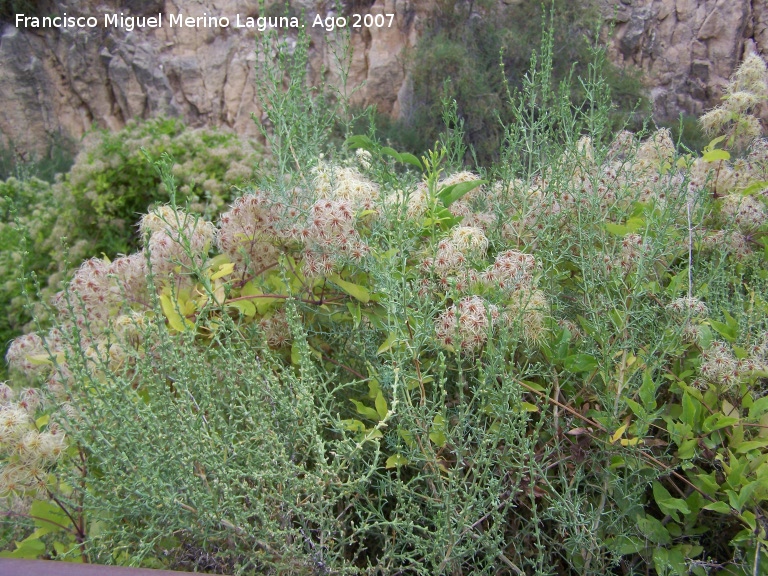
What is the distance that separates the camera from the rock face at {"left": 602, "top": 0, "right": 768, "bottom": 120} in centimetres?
1138

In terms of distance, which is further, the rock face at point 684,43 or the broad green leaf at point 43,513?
the rock face at point 684,43

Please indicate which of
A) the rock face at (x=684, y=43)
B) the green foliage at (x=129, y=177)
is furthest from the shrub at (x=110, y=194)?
the rock face at (x=684, y=43)

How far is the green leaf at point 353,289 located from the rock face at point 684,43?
38.3ft

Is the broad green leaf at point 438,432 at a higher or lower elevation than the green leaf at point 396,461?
higher

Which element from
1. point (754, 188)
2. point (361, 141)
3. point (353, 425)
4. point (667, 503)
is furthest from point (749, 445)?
point (361, 141)

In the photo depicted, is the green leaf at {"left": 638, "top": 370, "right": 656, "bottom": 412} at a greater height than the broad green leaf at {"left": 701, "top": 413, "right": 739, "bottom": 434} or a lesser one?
greater

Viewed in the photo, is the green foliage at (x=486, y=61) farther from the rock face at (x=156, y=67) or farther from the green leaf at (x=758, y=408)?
the green leaf at (x=758, y=408)

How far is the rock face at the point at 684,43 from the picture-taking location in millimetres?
11383

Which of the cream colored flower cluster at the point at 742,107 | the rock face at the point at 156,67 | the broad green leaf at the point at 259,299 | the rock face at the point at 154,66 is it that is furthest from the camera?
the rock face at the point at 154,66

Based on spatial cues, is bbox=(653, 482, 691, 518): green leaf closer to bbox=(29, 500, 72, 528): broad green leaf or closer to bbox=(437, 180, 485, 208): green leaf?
bbox=(437, 180, 485, 208): green leaf

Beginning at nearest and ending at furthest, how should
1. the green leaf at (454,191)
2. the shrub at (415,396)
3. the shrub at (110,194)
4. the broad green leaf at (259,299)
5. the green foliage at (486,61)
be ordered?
1. the shrub at (415,396)
2. the broad green leaf at (259,299)
3. the green leaf at (454,191)
4. the shrub at (110,194)
5. the green foliage at (486,61)

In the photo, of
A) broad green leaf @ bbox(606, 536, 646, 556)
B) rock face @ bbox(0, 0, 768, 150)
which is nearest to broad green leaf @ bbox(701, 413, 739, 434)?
broad green leaf @ bbox(606, 536, 646, 556)

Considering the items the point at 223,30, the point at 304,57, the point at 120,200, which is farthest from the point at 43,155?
the point at 304,57

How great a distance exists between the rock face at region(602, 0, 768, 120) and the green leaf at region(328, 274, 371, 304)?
11670 mm
